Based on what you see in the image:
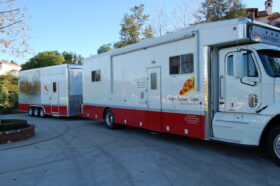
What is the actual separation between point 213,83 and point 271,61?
57.0 inches

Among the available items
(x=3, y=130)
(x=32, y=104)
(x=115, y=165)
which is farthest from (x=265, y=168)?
(x=32, y=104)

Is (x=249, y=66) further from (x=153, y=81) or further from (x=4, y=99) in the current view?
(x=4, y=99)

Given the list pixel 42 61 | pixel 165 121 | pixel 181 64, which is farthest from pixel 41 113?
pixel 42 61

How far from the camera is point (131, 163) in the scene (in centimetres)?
587

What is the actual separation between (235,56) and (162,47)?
258 cm

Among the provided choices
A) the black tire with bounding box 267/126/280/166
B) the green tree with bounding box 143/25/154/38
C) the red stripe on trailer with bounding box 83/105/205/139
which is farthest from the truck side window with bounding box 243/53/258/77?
the green tree with bounding box 143/25/154/38

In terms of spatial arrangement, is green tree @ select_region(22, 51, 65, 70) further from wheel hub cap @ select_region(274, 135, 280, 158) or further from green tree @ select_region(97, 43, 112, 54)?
wheel hub cap @ select_region(274, 135, 280, 158)

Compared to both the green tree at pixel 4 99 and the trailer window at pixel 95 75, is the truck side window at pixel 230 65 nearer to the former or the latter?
the trailer window at pixel 95 75

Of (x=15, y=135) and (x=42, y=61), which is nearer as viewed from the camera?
(x=15, y=135)

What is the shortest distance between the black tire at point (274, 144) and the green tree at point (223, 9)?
14.1 meters

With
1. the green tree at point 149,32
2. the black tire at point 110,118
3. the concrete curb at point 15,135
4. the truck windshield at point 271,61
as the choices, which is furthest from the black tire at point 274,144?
the green tree at point 149,32

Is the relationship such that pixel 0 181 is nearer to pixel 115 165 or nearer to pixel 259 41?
pixel 115 165

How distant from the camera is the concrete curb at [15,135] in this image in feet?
27.6

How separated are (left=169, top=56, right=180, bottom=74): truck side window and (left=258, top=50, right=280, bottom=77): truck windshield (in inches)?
91.4
